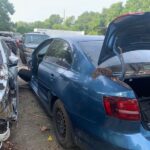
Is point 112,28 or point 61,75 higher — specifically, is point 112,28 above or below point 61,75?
above

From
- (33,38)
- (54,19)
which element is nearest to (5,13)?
(33,38)

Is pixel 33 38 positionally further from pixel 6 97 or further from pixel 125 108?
pixel 125 108

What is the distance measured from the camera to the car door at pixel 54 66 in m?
4.75

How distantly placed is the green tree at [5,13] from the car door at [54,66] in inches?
1698

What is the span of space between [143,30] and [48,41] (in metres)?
2.84

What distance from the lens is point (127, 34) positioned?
387cm

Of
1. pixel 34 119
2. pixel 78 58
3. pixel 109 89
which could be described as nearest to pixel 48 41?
pixel 34 119

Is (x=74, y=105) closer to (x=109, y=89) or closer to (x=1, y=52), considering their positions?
(x=109, y=89)

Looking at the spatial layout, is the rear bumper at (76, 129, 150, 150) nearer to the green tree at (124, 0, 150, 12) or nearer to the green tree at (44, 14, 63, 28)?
the green tree at (124, 0, 150, 12)

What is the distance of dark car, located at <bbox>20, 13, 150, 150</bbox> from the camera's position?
11.1 ft

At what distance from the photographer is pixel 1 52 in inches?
225

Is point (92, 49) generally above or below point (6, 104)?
above

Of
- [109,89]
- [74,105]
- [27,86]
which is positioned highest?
[109,89]

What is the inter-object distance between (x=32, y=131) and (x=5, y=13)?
46.2 meters
